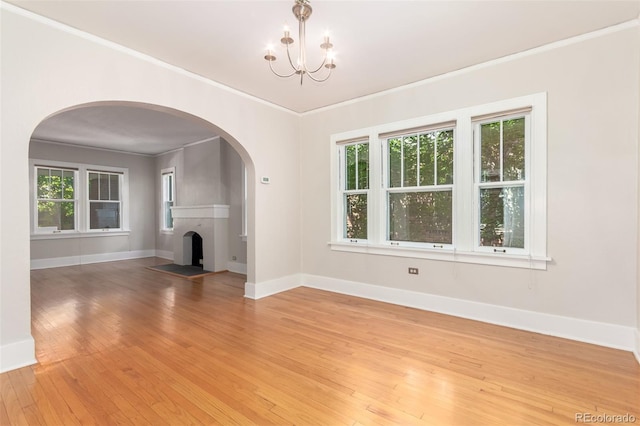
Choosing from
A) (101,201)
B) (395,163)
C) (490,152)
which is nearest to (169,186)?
(101,201)

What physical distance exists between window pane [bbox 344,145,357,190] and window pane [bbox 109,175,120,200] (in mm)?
6804

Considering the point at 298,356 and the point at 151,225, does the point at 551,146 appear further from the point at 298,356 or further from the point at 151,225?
the point at 151,225

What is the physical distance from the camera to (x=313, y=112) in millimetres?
4938

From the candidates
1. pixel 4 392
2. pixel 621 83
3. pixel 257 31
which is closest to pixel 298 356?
pixel 4 392

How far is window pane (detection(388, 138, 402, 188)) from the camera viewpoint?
4.11m

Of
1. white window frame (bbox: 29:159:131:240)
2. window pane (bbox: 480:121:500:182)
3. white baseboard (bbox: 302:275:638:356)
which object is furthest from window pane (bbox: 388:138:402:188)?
white window frame (bbox: 29:159:131:240)

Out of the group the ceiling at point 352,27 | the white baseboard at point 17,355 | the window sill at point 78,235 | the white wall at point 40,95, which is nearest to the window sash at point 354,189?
the ceiling at point 352,27

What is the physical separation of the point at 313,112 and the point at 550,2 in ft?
10.5

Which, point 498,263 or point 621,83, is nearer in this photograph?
point 621,83

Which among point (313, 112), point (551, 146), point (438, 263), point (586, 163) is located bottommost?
point (438, 263)

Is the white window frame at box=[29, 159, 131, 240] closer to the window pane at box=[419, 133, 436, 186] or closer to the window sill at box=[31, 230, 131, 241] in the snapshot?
the window sill at box=[31, 230, 131, 241]

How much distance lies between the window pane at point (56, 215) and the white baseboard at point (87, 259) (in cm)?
74

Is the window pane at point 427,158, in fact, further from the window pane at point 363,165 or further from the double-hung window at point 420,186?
the window pane at point 363,165

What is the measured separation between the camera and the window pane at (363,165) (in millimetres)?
4430
